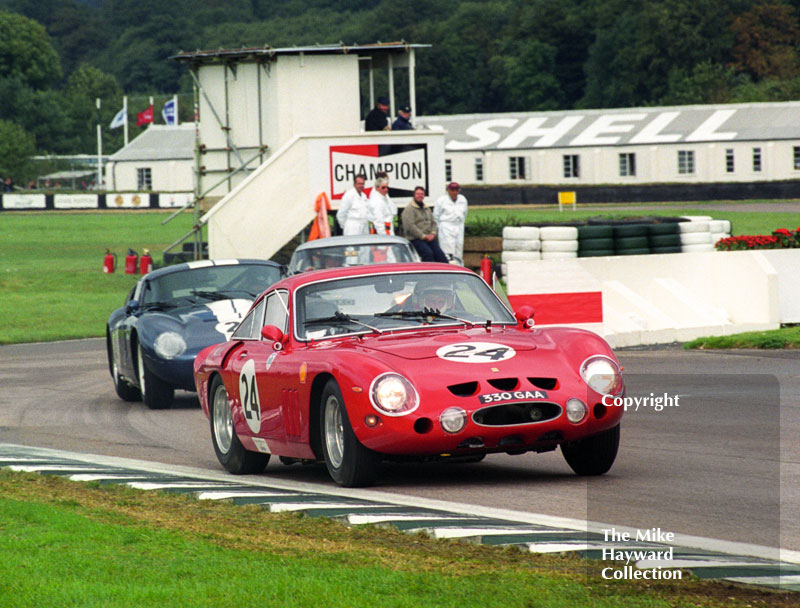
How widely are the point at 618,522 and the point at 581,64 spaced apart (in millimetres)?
133577

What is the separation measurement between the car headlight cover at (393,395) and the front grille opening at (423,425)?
0.08 meters

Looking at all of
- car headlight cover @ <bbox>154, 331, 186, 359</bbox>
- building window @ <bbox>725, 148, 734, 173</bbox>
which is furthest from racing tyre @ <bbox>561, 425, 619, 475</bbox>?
building window @ <bbox>725, 148, 734, 173</bbox>

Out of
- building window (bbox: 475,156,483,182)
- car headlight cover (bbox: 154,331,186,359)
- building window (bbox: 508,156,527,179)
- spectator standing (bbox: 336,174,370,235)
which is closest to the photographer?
car headlight cover (bbox: 154,331,186,359)

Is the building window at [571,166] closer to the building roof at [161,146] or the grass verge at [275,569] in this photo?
the building roof at [161,146]

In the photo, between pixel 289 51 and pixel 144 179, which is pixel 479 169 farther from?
pixel 289 51

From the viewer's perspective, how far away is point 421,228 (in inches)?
922

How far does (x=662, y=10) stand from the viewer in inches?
4663

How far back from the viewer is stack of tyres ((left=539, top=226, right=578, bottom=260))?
63.5 feet

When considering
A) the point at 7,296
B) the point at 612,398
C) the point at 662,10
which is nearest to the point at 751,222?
the point at 7,296

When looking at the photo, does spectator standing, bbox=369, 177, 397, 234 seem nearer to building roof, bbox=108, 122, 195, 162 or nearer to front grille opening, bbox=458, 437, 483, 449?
front grille opening, bbox=458, 437, 483, 449

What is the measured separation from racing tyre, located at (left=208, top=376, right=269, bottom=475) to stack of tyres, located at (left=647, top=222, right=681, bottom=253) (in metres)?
10.5

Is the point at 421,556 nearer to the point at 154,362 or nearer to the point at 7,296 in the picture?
the point at 154,362

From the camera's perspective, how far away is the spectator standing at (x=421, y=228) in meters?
23.4

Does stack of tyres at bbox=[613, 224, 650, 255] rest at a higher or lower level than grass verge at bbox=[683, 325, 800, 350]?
higher
